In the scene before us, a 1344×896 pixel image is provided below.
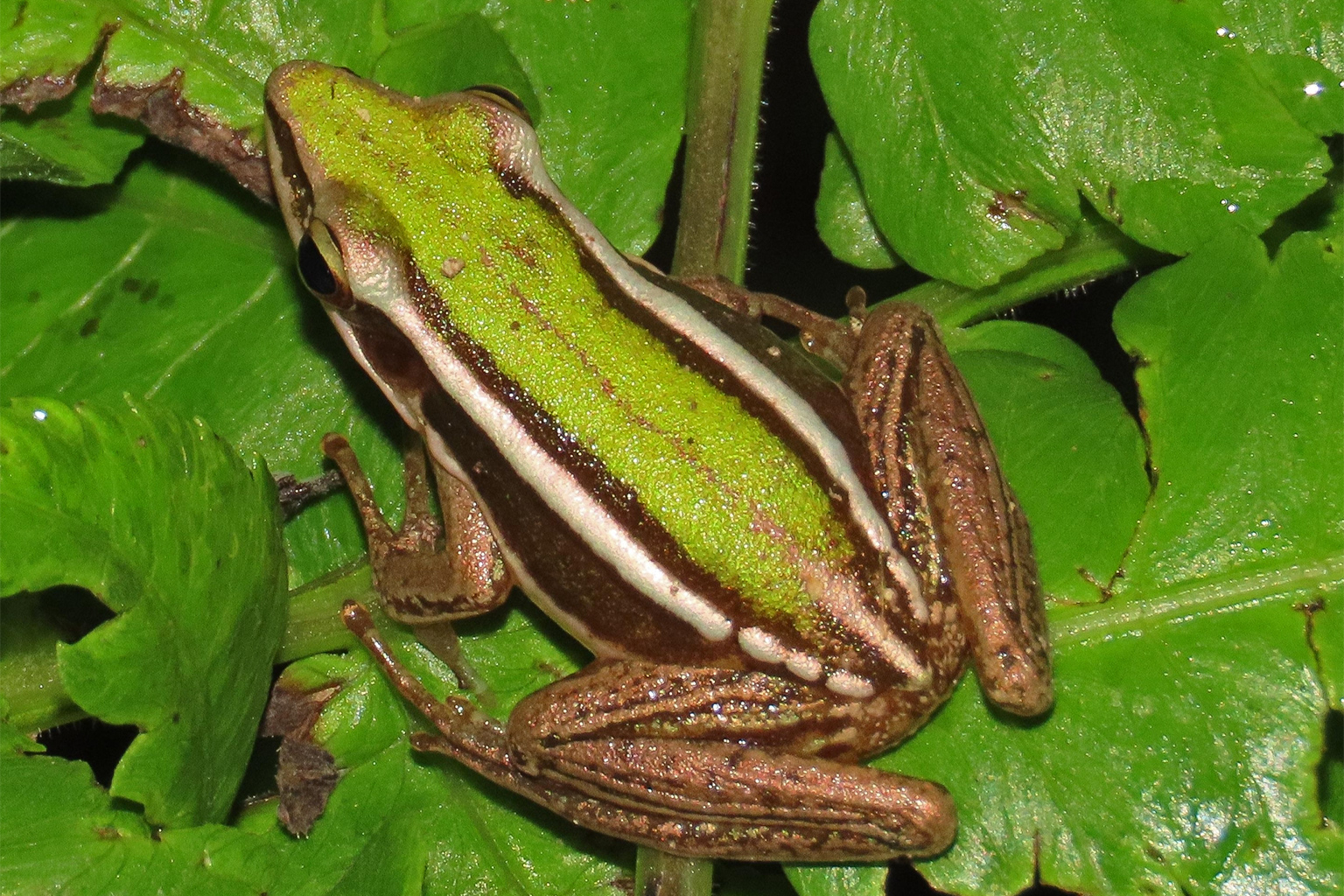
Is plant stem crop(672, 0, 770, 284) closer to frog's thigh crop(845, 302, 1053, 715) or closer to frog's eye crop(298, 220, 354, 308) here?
frog's thigh crop(845, 302, 1053, 715)

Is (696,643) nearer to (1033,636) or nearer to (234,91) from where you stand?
(1033,636)

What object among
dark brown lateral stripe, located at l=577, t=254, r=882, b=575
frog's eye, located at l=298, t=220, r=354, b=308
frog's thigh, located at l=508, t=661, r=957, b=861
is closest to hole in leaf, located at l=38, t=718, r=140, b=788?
frog's thigh, located at l=508, t=661, r=957, b=861

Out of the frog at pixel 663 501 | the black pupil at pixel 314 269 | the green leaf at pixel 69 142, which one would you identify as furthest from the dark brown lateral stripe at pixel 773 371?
the green leaf at pixel 69 142

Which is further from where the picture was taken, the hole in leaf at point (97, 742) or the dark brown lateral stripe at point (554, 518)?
the hole in leaf at point (97, 742)

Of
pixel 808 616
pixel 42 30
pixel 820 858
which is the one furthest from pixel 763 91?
pixel 820 858

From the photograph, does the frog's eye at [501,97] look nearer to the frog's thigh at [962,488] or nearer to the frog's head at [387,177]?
the frog's head at [387,177]

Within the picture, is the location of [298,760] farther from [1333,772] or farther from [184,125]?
[1333,772]
